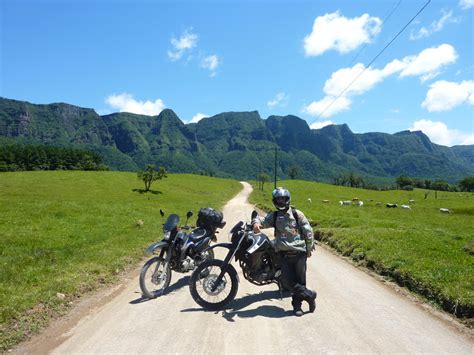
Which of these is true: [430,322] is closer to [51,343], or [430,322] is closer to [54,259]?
[51,343]

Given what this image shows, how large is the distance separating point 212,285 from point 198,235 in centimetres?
178

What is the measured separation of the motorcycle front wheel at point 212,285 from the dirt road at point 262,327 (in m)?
0.24

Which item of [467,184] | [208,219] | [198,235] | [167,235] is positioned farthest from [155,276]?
[467,184]

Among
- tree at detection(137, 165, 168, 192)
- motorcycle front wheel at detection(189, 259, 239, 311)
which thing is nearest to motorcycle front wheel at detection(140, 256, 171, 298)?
motorcycle front wheel at detection(189, 259, 239, 311)

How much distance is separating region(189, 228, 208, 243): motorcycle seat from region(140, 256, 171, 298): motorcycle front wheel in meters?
0.91

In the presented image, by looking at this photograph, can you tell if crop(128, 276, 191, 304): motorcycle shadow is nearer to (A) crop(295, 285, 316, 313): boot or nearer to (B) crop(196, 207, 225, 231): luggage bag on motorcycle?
(B) crop(196, 207, 225, 231): luggage bag on motorcycle

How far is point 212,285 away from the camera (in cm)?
717

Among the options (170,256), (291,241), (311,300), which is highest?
(291,241)

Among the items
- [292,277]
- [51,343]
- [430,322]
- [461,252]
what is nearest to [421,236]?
[461,252]

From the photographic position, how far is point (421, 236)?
14.9 m

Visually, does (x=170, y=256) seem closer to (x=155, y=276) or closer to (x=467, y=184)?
(x=155, y=276)

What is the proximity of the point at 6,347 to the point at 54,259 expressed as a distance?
21.2ft

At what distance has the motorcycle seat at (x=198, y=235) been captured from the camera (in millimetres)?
8555

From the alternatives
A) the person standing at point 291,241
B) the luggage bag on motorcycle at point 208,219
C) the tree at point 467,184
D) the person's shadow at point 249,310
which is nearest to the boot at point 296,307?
the person's shadow at point 249,310
